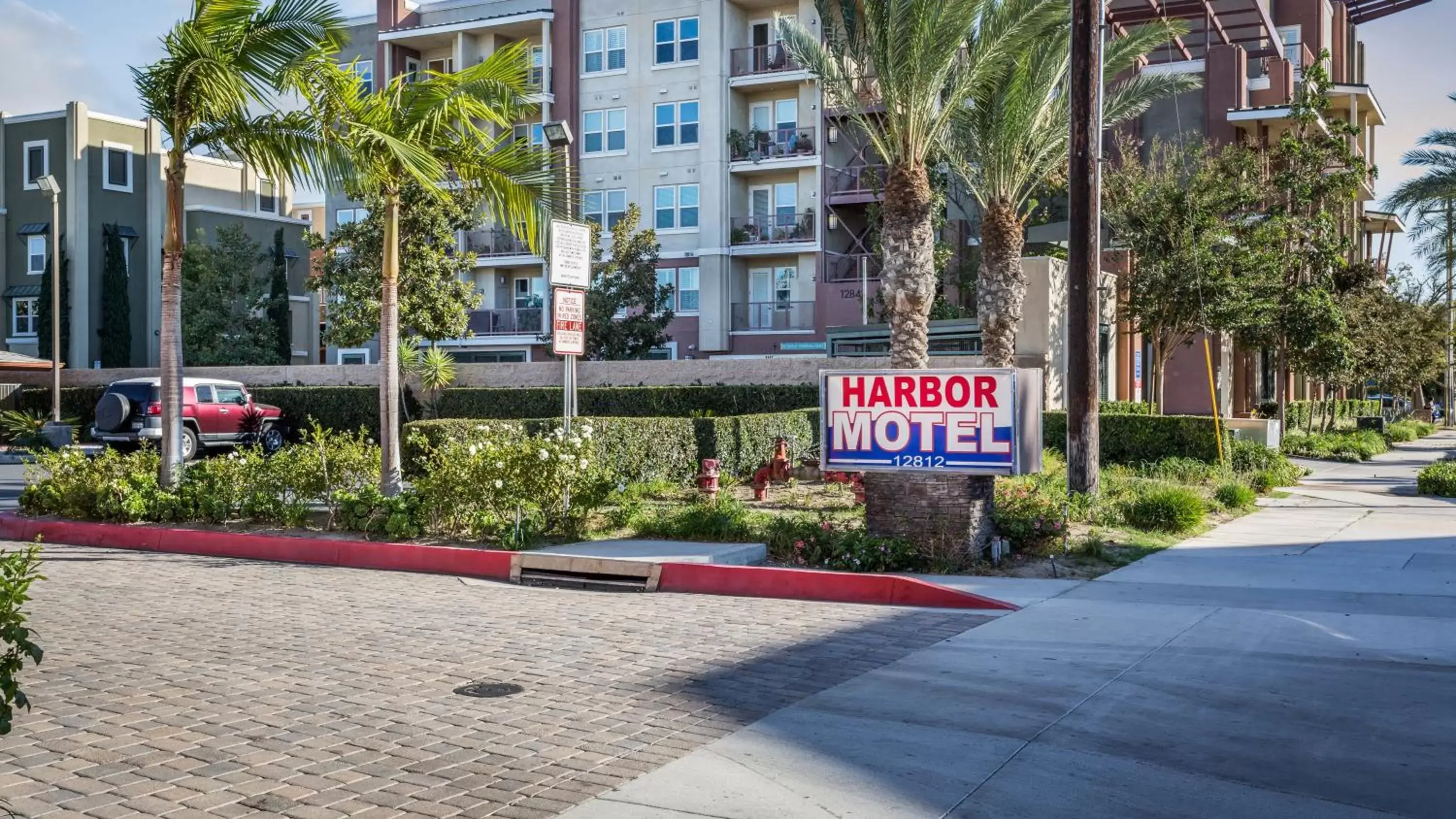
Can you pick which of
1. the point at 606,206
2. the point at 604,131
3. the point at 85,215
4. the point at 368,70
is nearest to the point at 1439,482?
the point at 606,206

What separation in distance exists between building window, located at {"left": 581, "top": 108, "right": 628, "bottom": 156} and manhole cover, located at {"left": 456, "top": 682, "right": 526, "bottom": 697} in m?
37.1

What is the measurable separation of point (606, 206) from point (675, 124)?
375 centimetres

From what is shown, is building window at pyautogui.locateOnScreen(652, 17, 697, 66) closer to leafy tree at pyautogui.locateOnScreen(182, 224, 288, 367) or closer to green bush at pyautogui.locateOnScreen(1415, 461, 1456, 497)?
leafy tree at pyautogui.locateOnScreen(182, 224, 288, 367)

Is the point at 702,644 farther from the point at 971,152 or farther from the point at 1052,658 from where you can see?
the point at 971,152

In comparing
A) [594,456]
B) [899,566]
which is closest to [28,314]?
[594,456]

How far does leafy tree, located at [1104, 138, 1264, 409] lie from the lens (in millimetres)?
27312

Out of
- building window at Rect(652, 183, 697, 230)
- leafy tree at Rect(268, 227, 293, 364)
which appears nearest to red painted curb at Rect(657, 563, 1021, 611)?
building window at Rect(652, 183, 697, 230)

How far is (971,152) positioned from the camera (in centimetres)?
2370

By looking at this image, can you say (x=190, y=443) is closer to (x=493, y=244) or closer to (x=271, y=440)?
(x=271, y=440)

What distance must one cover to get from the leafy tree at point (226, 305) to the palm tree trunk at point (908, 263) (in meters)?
33.3

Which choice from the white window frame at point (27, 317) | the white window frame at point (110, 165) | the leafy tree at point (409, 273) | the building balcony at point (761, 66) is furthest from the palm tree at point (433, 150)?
the white window frame at point (27, 317)

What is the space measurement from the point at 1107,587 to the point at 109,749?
26.8 ft

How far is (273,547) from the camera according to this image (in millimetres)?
14688

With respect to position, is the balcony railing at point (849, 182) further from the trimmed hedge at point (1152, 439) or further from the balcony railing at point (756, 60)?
the trimmed hedge at point (1152, 439)
